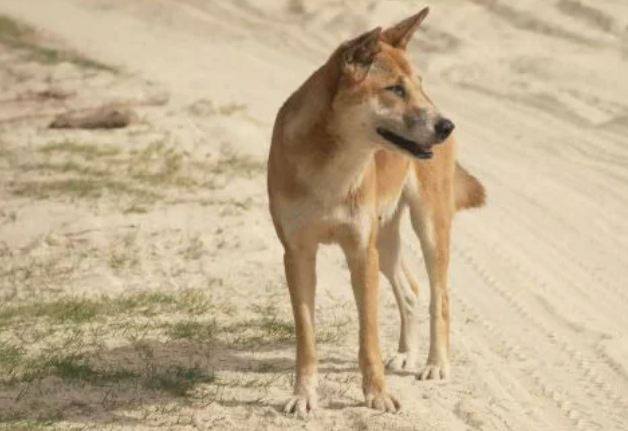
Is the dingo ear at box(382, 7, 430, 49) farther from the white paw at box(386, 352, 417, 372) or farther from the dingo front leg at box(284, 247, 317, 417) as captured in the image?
the white paw at box(386, 352, 417, 372)

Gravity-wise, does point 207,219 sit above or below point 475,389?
below

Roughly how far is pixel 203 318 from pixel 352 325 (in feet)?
2.66

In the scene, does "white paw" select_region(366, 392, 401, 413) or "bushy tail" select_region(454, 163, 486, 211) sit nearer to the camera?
"white paw" select_region(366, 392, 401, 413)

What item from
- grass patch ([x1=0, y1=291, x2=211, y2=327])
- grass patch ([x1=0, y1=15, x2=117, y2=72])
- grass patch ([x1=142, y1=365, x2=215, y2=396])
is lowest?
grass patch ([x1=0, y1=15, x2=117, y2=72])

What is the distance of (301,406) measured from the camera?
5.81 metres

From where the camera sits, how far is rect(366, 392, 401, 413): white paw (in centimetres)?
581

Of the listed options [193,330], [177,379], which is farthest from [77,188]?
[177,379]

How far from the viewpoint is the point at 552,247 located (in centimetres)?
880

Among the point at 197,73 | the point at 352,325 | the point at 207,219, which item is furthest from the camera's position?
the point at 197,73

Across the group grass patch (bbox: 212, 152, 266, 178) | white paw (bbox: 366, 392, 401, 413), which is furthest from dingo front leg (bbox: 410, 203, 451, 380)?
grass patch (bbox: 212, 152, 266, 178)

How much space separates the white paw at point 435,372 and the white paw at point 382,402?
609 mm

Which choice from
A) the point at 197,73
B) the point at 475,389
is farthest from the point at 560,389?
the point at 197,73

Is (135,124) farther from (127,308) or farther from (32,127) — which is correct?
(127,308)

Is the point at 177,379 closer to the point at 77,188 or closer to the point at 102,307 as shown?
the point at 102,307
